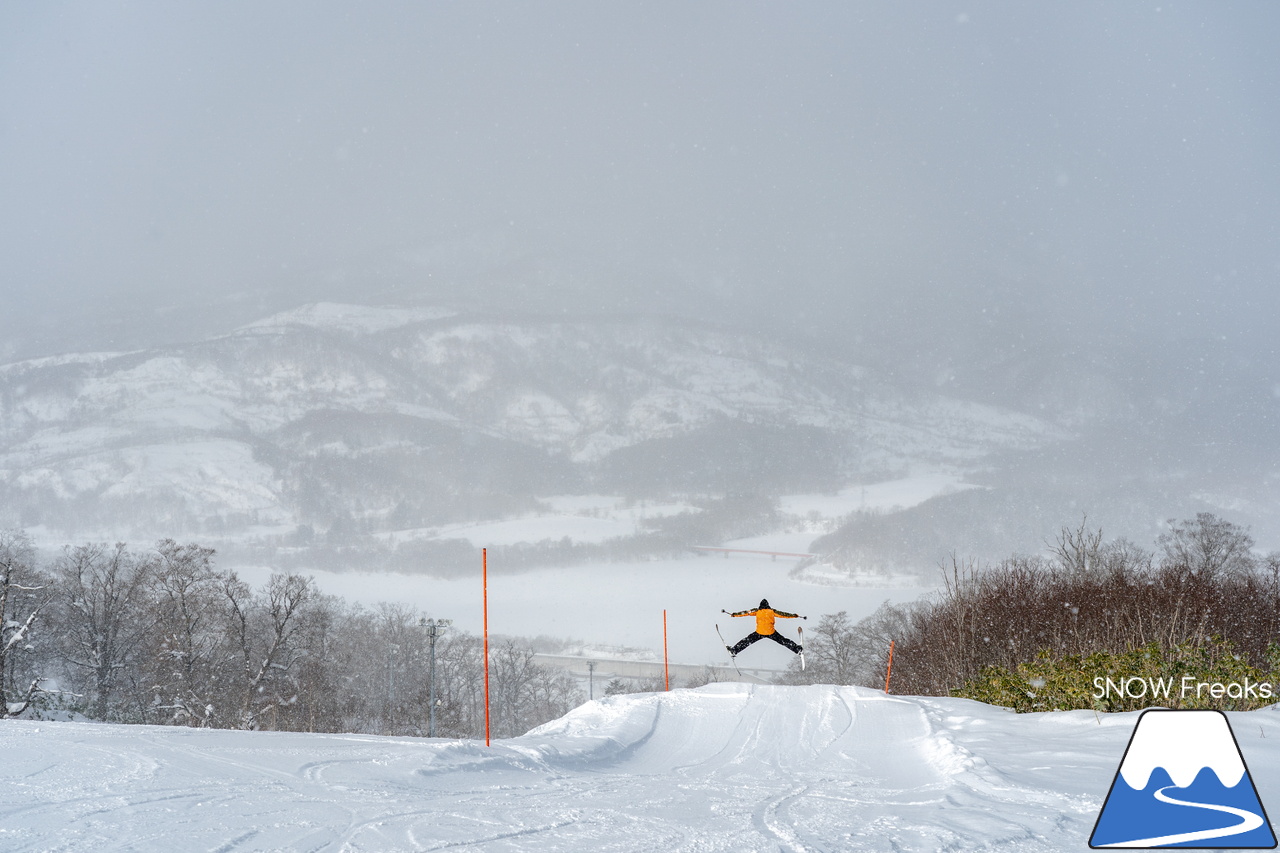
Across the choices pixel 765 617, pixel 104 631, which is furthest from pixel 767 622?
pixel 104 631

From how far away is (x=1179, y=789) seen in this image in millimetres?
4438

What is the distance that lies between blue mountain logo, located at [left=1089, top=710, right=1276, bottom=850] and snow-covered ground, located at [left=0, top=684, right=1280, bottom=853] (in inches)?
84.9

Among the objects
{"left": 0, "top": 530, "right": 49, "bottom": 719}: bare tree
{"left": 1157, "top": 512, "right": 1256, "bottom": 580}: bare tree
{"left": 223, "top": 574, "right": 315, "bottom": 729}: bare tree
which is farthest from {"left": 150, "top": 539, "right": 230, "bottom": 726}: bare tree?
{"left": 1157, "top": 512, "right": 1256, "bottom": 580}: bare tree

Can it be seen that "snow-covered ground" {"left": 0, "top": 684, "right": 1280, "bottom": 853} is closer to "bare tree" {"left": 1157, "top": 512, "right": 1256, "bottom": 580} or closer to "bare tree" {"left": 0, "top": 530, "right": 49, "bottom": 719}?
"bare tree" {"left": 0, "top": 530, "right": 49, "bottom": 719}

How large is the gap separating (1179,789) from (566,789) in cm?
618

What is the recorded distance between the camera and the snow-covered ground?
654 cm

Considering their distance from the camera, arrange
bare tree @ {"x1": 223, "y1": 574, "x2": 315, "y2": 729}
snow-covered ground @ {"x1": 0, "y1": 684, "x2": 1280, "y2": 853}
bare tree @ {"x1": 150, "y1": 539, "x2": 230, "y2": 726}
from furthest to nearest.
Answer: bare tree @ {"x1": 223, "y1": 574, "x2": 315, "y2": 729}
bare tree @ {"x1": 150, "y1": 539, "x2": 230, "y2": 726}
snow-covered ground @ {"x1": 0, "y1": 684, "x2": 1280, "y2": 853}

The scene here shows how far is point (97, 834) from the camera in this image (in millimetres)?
6129

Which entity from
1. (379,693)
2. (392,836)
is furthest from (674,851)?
(379,693)

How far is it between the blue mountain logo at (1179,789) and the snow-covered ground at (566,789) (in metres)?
2.16

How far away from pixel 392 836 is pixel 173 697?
44.2 meters

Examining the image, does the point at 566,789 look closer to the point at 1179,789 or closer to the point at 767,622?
the point at 1179,789

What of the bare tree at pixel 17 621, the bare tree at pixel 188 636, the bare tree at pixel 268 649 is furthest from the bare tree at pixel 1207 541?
the bare tree at pixel 17 621

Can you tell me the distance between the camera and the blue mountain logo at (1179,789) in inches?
170
